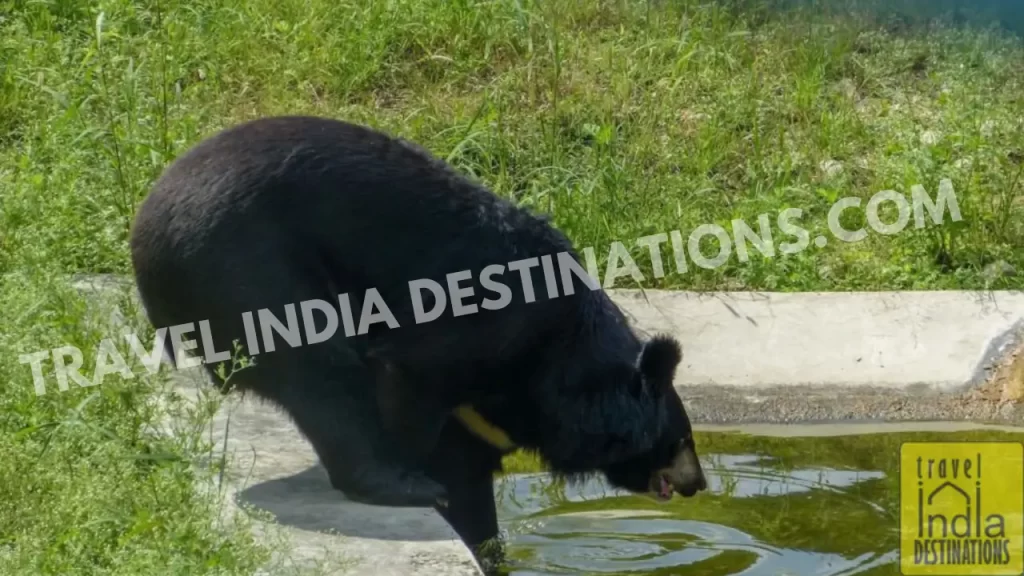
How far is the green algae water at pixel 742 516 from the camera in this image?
5.13 m

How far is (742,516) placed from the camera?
18.4 feet

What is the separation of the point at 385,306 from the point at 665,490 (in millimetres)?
1234

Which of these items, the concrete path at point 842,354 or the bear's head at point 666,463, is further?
the concrete path at point 842,354

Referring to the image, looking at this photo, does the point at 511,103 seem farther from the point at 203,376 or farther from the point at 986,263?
the point at 203,376

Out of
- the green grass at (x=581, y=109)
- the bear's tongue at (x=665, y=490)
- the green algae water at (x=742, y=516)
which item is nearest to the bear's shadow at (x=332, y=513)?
the green algae water at (x=742, y=516)

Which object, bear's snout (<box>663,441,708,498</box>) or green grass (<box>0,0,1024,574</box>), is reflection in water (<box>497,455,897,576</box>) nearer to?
bear's snout (<box>663,441,708,498</box>)

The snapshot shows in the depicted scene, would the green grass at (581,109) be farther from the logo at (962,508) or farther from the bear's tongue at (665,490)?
the bear's tongue at (665,490)

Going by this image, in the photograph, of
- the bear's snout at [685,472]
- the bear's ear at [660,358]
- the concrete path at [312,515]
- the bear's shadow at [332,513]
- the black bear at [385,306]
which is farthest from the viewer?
the bear's snout at [685,472]

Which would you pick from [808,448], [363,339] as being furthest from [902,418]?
[363,339]

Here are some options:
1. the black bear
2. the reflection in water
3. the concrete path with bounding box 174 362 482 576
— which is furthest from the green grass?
the reflection in water

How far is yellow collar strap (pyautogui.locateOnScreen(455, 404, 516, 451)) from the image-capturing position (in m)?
5.21

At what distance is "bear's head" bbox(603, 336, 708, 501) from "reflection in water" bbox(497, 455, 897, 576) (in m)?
0.18

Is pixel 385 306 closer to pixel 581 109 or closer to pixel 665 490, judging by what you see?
pixel 665 490

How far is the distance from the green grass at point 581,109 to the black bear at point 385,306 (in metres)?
1.15
